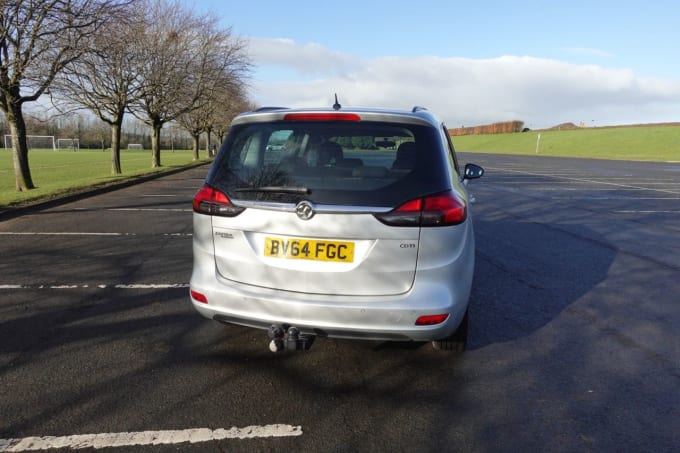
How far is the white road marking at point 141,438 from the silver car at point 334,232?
50 cm

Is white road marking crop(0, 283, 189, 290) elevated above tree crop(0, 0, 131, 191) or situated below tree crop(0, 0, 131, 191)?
below

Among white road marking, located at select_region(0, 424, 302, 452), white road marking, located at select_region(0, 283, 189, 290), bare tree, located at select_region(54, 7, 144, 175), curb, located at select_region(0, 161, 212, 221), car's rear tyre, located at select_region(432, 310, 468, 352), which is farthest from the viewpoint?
bare tree, located at select_region(54, 7, 144, 175)

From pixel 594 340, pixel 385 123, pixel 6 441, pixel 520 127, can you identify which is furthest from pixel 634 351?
pixel 520 127

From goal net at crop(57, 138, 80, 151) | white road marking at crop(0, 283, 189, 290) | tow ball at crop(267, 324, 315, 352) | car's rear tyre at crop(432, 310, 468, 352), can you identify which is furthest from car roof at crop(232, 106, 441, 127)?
goal net at crop(57, 138, 80, 151)

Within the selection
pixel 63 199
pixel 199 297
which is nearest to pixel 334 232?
pixel 199 297

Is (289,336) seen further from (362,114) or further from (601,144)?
(601,144)

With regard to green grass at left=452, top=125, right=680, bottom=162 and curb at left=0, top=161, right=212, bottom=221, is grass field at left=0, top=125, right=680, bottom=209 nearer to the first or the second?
green grass at left=452, top=125, right=680, bottom=162

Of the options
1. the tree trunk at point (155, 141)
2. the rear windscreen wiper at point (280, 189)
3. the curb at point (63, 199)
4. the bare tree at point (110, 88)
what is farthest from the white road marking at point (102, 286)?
the tree trunk at point (155, 141)

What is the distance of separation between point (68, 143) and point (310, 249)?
294 feet

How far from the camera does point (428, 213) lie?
2779mm

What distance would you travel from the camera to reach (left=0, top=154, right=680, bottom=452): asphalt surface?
2611mm

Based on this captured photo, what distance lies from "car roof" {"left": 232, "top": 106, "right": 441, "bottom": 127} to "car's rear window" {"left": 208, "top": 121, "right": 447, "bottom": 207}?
4 centimetres

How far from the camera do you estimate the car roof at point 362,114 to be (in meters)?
3.00

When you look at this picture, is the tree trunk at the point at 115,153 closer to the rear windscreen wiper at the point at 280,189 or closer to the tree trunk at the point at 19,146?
the tree trunk at the point at 19,146
